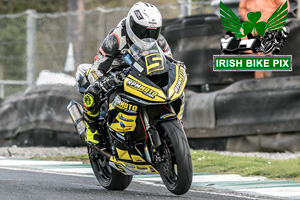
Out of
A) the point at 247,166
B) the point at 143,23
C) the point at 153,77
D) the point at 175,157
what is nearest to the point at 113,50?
the point at 143,23

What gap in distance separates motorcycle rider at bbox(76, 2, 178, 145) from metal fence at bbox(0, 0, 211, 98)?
6.94 metres

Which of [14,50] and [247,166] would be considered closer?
[247,166]

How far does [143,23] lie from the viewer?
7.12 m

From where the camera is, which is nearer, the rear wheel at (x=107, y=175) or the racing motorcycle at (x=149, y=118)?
the racing motorcycle at (x=149, y=118)

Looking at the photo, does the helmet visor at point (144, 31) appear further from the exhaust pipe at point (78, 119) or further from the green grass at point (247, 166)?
the green grass at point (247, 166)

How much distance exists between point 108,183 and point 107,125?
0.83 meters

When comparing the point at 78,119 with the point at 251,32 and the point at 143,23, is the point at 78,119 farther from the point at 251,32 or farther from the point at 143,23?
the point at 251,32

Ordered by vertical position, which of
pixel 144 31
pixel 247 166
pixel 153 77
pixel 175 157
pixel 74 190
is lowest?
pixel 247 166

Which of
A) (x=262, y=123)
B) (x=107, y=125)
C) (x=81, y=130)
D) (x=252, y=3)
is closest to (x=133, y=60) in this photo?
(x=107, y=125)

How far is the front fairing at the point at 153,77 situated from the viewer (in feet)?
22.3

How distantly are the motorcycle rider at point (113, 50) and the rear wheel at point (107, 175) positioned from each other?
34cm

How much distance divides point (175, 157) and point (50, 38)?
10.2m

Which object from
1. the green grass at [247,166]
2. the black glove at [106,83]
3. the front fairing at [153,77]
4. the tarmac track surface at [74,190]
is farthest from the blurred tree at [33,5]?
the front fairing at [153,77]

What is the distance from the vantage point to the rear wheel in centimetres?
793
